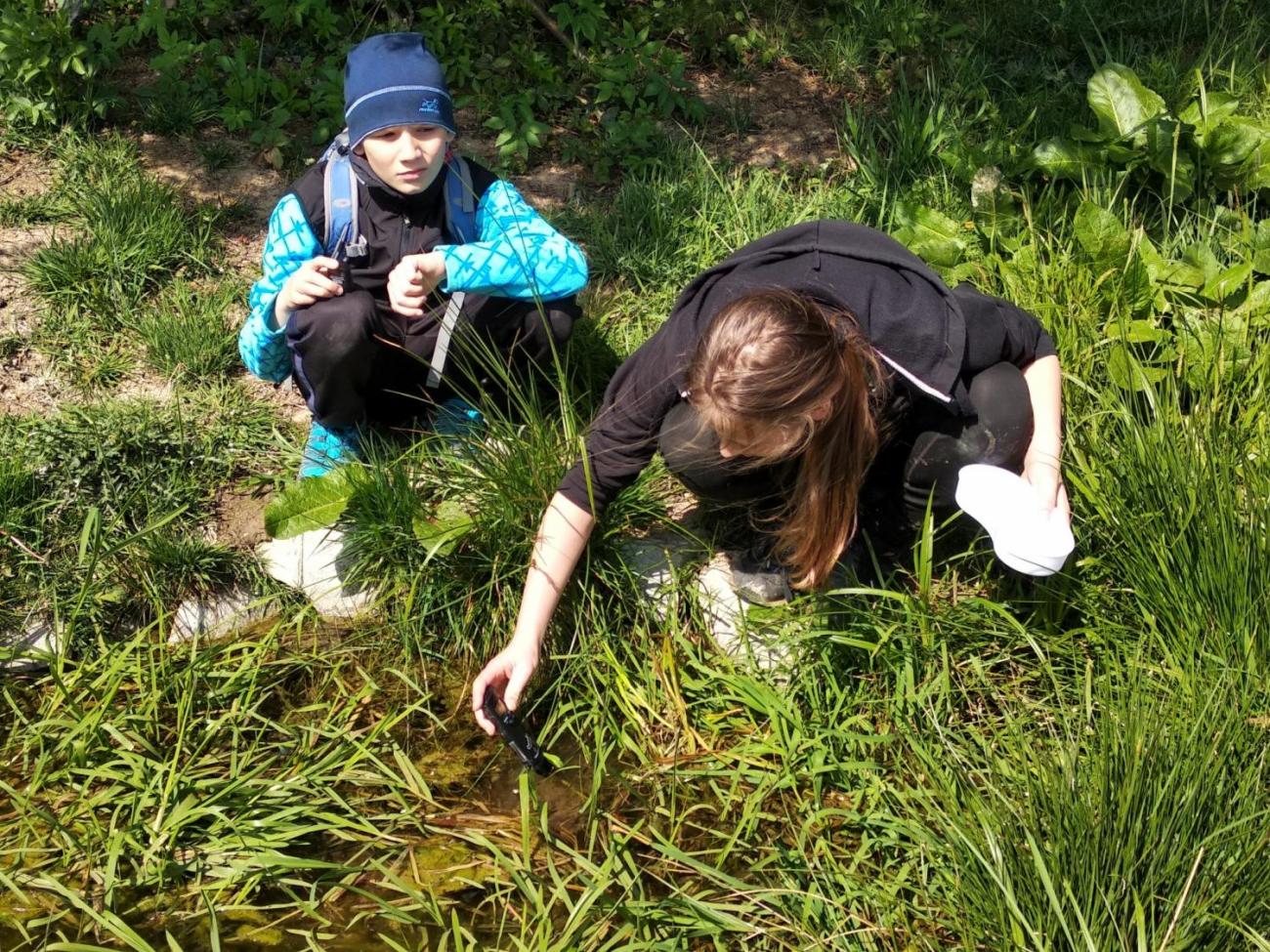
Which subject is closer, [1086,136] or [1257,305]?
[1257,305]

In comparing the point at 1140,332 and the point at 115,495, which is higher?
the point at 1140,332

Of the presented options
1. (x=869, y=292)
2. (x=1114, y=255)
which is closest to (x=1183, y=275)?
(x=1114, y=255)

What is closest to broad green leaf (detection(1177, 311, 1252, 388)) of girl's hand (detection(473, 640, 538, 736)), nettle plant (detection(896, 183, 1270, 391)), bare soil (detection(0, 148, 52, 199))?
Answer: nettle plant (detection(896, 183, 1270, 391))

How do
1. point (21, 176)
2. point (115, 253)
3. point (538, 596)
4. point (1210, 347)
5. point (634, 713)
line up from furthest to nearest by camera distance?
1. point (21, 176)
2. point (115, 253)
3. point (1210, 347)
4. point (634, 713)
5. point (538, 596)

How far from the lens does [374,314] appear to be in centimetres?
274

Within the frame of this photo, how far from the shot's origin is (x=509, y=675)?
7.30ft

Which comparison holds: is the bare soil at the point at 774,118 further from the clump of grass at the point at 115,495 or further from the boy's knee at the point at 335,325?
the clump of grass at the point at 115,495

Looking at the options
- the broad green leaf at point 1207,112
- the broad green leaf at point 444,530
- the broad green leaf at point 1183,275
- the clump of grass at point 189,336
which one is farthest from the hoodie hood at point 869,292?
the clump of grass at point 189,336

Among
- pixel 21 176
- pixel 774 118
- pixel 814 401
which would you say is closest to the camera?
pixel 814 401

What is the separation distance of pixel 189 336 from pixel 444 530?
112 centimetres

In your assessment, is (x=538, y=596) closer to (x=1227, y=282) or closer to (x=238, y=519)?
(x=238, y=519)

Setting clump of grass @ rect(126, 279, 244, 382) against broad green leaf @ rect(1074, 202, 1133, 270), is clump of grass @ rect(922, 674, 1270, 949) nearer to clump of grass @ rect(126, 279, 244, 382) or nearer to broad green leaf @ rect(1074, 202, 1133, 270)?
broad green leaf @ rect(1074, 202, 1133, 270)

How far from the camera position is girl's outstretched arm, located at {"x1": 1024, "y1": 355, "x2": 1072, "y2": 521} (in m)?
2.37

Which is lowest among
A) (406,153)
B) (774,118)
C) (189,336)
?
(189,336)
